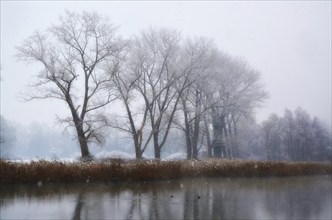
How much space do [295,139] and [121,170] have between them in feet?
153

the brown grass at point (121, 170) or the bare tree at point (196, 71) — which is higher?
the bare tree at point (196, 71)

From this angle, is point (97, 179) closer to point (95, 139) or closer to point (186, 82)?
point (95, 139)

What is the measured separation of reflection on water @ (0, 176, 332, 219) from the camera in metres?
8.77

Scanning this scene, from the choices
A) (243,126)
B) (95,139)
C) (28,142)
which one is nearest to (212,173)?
(95,139)

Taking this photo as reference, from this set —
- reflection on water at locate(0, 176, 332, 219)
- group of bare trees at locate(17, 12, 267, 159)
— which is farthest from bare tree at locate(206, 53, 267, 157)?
reflection on water at locate(0, 176, 332, 219)

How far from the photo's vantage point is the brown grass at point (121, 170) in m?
13.5

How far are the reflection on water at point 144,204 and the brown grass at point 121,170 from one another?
0.62 meters

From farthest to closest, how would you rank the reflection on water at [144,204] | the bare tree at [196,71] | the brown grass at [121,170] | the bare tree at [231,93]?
the bare tree at [231,93]
the bare tree at [196,71]
the brown grass at [121,170]
the reflection on water at [144,204]

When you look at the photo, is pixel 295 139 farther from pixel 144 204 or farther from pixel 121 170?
pixel 144 204

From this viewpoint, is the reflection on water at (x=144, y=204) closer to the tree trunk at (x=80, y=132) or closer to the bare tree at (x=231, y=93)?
the tree trunk at (x=80, y=132)

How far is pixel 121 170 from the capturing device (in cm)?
1558

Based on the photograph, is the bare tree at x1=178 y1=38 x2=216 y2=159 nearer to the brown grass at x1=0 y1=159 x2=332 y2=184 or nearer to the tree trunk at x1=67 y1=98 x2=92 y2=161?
the tree trunk at x1=67 y1=98 x2=92 y2=161

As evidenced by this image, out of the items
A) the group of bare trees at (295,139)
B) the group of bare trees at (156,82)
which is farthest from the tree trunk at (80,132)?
the group of bare trees at (295,139)

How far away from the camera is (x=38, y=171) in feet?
45.0
